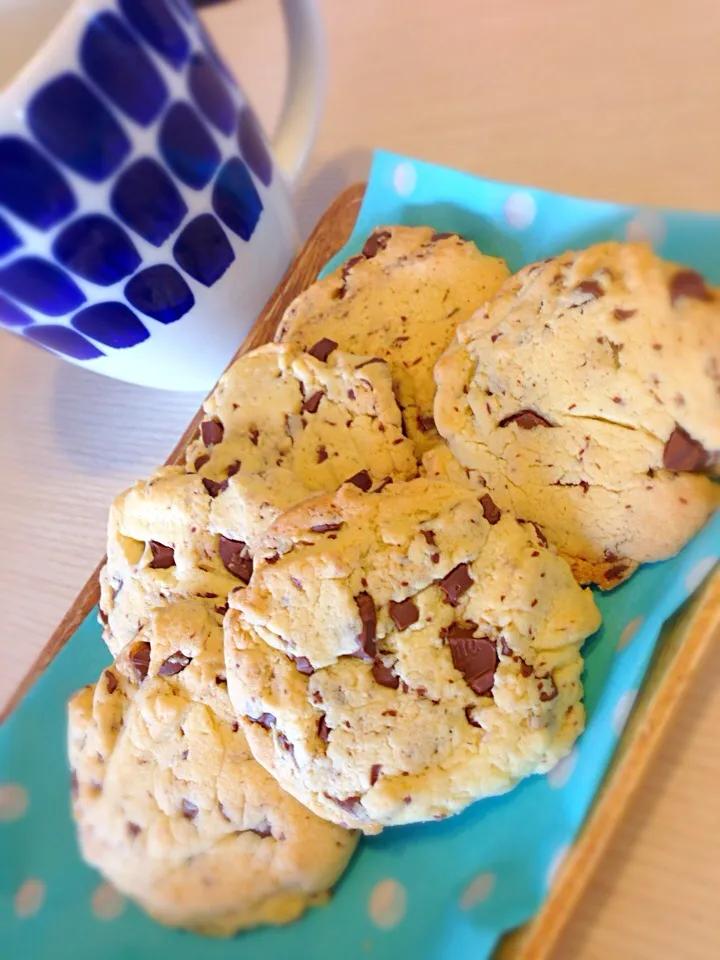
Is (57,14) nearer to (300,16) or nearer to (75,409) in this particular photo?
(300,16)

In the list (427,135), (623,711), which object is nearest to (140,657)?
(623,711)

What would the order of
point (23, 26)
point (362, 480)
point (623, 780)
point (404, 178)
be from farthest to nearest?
point (404, 178), point (23, 26), point (362, 480), point (623, 780)

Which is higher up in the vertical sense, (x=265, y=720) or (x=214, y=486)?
(x=214, y=486)

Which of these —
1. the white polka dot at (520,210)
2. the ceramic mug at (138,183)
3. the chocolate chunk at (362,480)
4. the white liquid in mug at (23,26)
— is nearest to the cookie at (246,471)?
the chocolate chunk at (362,480)

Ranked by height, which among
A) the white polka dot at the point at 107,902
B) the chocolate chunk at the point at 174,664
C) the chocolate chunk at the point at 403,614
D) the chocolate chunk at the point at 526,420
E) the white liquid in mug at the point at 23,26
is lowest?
the white polka dot at the point at 107,902

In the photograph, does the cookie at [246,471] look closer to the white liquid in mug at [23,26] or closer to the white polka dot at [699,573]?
the white polka dot at [699,573]

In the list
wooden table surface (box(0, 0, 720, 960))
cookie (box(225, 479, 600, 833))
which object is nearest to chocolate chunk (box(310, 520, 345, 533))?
cookie (box(225, 479, 600, 833))

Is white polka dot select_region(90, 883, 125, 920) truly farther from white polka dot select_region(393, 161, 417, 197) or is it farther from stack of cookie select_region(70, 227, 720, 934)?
white polka dot select_region(393, 161, 417, 197)

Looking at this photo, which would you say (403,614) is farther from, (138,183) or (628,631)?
(138,183)
